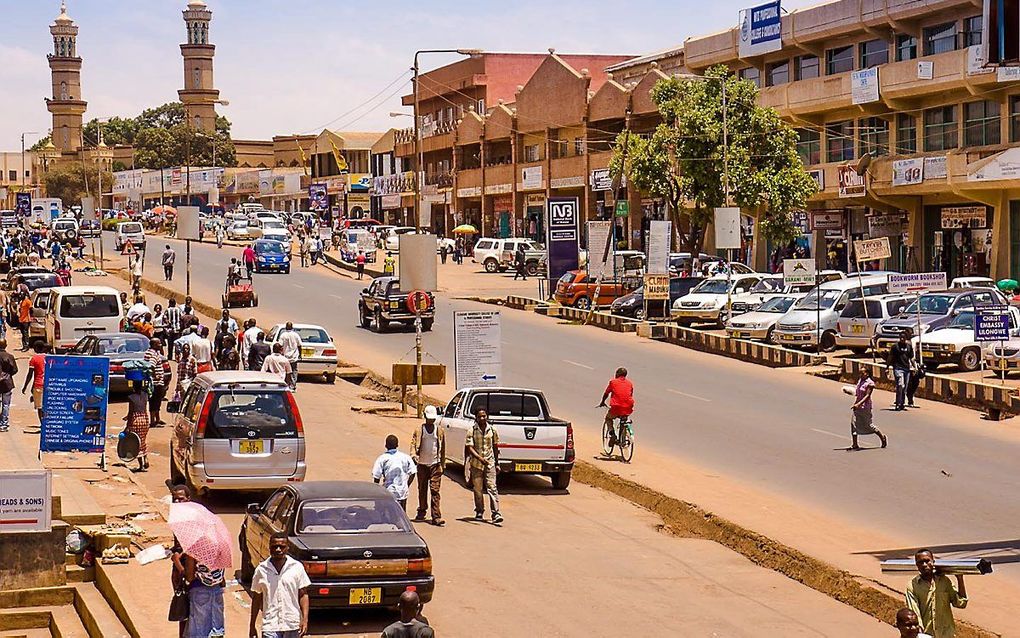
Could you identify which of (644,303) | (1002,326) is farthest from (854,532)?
(644,303)

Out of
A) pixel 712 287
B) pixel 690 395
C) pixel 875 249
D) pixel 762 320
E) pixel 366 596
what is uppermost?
pixel 875 249

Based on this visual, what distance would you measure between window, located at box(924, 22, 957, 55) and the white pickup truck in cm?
3421

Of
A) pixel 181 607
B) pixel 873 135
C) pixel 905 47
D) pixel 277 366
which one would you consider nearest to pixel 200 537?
pixel 181 607

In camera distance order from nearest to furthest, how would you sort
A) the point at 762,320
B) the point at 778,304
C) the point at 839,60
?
1. the point at 762,320
2. the point at 778,304
3. the point at 839,60

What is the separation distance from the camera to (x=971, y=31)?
49656 millimetres

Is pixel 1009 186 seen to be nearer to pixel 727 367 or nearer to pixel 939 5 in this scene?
pixel 939 5

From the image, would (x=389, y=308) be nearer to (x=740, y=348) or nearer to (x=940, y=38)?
(x=740, y=348)

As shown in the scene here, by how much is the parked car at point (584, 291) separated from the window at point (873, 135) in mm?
12442

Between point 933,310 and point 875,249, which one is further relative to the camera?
point 933,310

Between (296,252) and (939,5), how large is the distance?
42.7 m

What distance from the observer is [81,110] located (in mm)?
190125

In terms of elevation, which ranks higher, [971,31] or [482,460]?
[971,31]

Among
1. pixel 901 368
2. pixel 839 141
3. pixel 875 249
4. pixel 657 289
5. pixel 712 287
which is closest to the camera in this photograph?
Result: pixel 901 368

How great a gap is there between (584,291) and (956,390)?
839 inches
